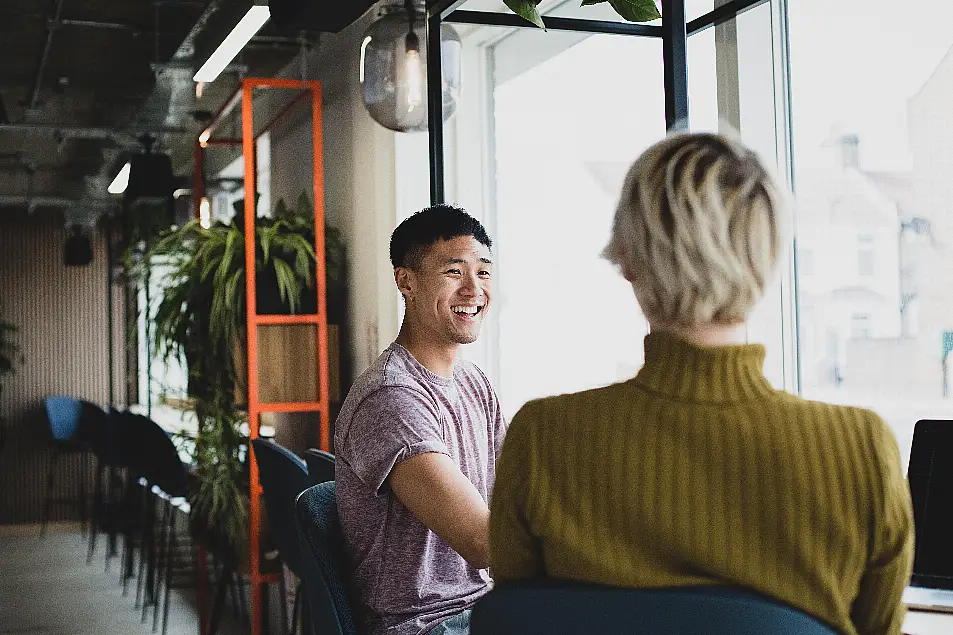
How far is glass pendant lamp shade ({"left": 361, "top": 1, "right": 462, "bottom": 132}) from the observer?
3.27m

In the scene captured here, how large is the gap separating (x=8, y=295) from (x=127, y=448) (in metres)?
4.09

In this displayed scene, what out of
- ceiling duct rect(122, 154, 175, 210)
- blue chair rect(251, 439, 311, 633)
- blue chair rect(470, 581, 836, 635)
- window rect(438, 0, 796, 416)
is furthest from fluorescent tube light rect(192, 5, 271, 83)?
blue chair rect(470, 581, 836, 635)

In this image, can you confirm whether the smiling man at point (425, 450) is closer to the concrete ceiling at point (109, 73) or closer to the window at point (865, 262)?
the window at point (865, 262)

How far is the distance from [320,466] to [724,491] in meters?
2.14

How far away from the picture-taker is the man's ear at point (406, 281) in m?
2.07

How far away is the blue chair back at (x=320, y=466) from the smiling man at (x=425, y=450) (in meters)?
0.99

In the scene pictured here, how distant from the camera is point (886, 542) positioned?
107 centimetres

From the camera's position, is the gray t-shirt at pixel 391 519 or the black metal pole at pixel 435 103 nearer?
the gray t-shirt at pixel 391 519

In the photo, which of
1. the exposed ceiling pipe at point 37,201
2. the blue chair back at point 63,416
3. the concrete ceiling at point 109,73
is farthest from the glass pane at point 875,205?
the exposed ceiling pipe at point 37,201

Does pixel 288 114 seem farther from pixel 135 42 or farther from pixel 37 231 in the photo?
pixel 37 231

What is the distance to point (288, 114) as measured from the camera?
18.9 feet

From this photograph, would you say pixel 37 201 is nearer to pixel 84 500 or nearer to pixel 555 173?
pixel 84 500

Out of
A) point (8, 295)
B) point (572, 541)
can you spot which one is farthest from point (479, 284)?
point (8, 295)

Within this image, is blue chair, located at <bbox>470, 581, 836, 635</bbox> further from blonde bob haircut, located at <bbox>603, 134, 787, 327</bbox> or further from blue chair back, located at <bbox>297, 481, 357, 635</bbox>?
blue chair back, located at <bbox>297, 481, 357, 635</bbox>
